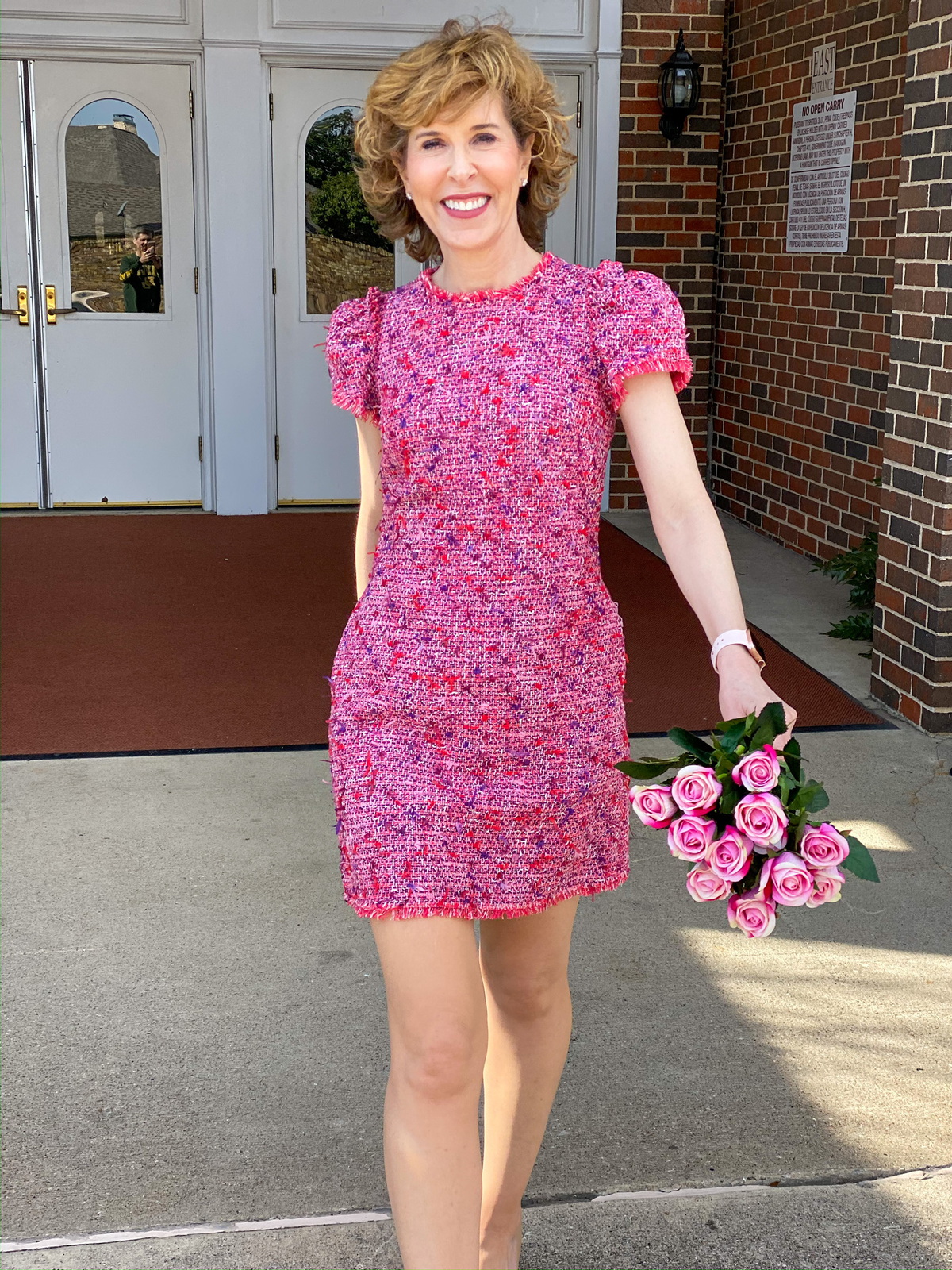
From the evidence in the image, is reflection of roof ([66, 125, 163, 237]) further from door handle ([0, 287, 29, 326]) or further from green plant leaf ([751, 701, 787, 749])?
green plant leaf ([751, 701, 787, 749])

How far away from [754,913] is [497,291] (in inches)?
35.6

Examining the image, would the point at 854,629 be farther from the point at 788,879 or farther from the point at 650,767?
the point at 788,879

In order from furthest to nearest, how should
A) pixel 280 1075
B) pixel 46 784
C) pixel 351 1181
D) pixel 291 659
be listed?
pixel 291 659 < pixel 46 784 < pixel 280 1075 < pixel 351 1181

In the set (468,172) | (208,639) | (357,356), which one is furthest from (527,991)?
(208,639)

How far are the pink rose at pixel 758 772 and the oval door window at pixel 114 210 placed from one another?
24.5ft

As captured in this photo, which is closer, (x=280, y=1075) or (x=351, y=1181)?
(x=351, y=1181)

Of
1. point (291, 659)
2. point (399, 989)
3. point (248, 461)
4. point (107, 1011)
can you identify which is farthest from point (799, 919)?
point (248, 461)

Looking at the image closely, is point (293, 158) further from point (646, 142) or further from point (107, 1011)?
point (107, 1011)

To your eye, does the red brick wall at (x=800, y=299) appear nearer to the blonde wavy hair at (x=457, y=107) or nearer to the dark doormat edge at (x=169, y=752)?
the dark doormat edge at (x=169, y=752)

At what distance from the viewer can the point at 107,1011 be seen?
9.60 ft

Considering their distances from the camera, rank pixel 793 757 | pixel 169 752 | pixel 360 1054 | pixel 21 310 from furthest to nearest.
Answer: pixel 21 310
pixel 169 752
pixel 360 1054
pixel 793 757

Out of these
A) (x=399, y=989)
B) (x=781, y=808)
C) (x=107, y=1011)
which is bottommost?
(x=107, y=1011)

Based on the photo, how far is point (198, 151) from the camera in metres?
8.21

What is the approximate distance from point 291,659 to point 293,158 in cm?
399
